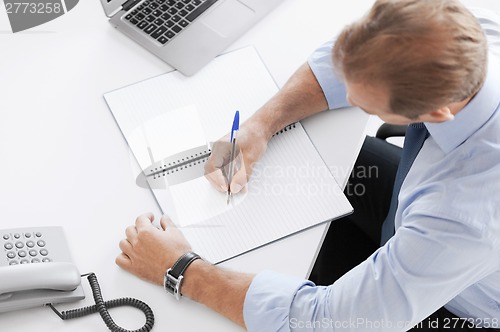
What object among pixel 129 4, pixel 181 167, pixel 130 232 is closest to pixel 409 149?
pixel 181 167

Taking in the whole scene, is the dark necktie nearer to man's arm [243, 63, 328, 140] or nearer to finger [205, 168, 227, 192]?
man's arm [243, 63, 328, 140]

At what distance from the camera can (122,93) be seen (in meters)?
1.41

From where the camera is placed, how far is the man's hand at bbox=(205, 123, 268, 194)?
129 centimetres

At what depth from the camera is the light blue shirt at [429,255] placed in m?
1.06

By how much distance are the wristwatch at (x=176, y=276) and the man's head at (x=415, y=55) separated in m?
0.41

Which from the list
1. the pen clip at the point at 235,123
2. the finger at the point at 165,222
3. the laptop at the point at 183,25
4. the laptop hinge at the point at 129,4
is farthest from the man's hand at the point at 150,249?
the laptop hinge at the point at 129,4

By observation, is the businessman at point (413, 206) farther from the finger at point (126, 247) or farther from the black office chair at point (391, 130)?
the black office chair at point (391, 130)

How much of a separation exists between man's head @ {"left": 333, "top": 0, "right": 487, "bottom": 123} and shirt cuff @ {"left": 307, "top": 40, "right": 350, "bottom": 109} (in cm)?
38

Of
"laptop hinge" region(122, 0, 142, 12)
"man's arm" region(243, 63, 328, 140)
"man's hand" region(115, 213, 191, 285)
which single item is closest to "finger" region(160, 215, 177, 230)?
"man's hand" region(115, 213, 191, 285)

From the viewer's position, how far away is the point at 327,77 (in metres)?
1.43

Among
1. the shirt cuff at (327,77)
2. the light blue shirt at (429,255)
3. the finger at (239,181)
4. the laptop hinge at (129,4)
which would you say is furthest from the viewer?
the laptop hinge at (129,4)

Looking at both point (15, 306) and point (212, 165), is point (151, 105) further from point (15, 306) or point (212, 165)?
point (15, 306)

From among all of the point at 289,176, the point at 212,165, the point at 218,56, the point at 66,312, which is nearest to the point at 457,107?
the point at 289,176

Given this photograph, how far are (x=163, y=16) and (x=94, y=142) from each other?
0.34m
